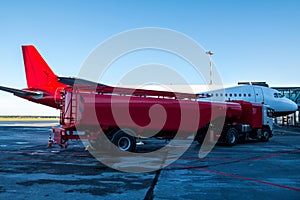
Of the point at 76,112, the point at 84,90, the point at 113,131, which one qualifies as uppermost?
the point at 84,90

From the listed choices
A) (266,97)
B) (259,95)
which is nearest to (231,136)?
(259,95)

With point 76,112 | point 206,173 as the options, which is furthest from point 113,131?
point 206,173

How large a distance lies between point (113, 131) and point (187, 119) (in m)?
4.32

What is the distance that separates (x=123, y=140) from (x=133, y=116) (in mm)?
1265

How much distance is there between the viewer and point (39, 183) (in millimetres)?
7918

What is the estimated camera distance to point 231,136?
62.4 feet

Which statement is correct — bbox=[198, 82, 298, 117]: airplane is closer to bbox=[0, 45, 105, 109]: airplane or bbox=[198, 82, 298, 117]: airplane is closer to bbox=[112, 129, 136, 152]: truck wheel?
bbox=[0, 45, 105, 109]: airplane

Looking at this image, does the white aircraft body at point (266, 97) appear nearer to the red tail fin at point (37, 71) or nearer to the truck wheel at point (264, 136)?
the truck wheel at point (264, 136)

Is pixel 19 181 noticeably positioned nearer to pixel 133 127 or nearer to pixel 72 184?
pixel 72 184

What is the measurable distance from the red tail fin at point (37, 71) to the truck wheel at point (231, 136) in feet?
52.6

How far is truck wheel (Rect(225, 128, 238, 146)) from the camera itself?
18734 mm

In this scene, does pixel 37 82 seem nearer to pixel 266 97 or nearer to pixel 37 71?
pixel 37 71

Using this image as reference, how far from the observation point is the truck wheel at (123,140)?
573 inches

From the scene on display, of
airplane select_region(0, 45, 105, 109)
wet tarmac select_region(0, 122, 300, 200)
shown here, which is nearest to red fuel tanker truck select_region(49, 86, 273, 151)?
wet tarmac select_region(0, 122, 300, 200)
